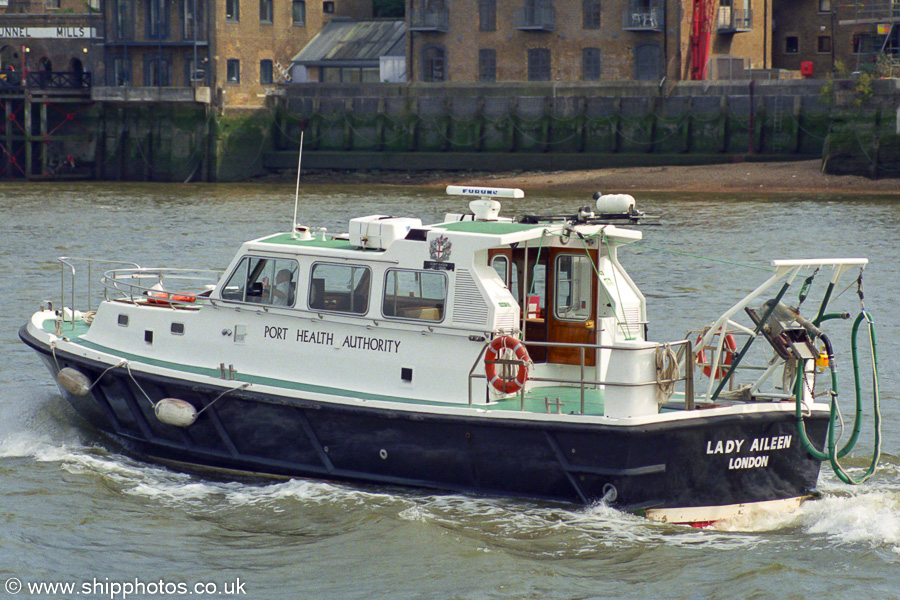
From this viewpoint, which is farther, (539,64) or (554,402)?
(539,64)

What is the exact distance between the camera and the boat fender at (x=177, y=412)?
10.7 metres

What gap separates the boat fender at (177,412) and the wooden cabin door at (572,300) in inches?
133

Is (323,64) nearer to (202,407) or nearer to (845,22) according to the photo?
(845,22)

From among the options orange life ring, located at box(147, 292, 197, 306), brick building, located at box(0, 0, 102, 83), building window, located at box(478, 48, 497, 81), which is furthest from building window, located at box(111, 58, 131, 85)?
orange life ring, located at box(147, 292, 197, 306)

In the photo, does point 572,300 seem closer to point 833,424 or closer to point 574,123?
point 833,424

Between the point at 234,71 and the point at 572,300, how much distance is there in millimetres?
44697

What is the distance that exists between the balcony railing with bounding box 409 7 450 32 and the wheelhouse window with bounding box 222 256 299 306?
40.9 m

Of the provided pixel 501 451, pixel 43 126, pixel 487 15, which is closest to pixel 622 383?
pixel 501 451

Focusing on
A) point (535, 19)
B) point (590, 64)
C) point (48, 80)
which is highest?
point (535, 19)

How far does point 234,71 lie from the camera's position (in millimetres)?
52594

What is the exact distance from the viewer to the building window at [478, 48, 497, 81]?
50.2 meters

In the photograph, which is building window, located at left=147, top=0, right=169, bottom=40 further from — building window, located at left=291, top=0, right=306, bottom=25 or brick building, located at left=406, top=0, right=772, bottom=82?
brick building, located at left=406, top=0, right=772, bottom=82

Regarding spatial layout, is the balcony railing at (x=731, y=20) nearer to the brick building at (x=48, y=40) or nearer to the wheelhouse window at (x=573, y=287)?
the brick building at (x=48, y=40)

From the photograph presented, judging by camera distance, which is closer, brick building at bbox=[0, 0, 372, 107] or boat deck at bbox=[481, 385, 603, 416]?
boat deck at bbox=[481, 385, 603, 416]
